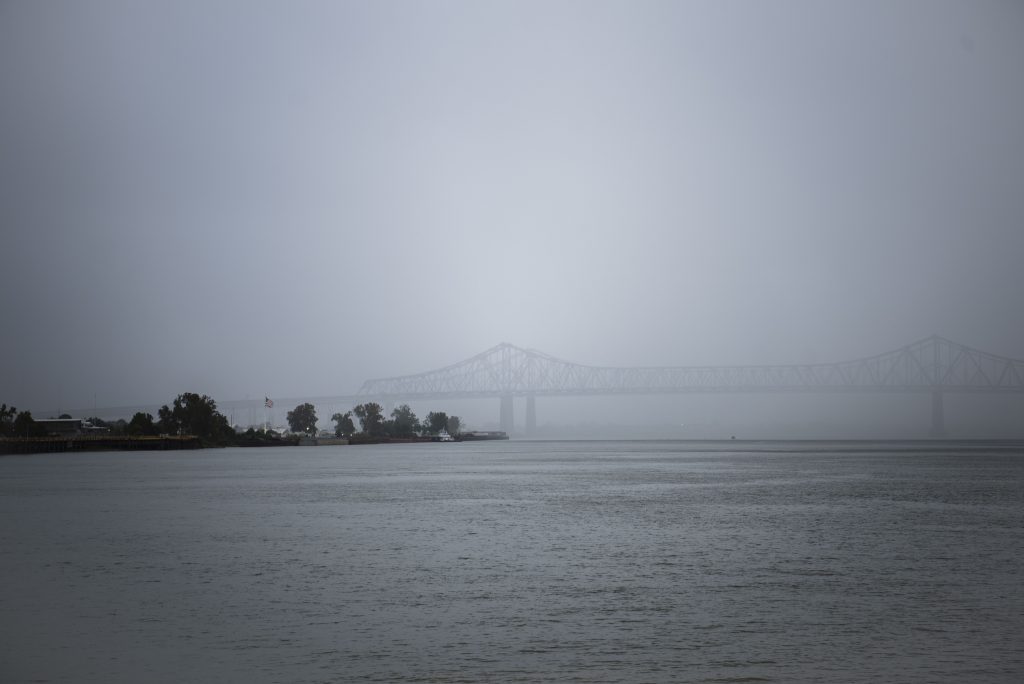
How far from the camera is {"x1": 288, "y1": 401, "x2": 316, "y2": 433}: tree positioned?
17238 cm

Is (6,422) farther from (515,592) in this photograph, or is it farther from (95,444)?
(515,592)

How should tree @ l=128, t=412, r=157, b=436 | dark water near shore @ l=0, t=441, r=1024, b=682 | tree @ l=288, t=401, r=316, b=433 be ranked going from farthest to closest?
tree @ l=288, t=401, r=316, b=433 < tree @ l=128, t=412, r=157, b=436 < dark water near shore @ l=0, t=441, r=1024, b=682

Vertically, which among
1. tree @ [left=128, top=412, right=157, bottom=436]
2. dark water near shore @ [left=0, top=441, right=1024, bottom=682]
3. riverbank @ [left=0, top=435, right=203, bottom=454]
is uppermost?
tree @ [left=128, top=412, right=157, bottom=436]

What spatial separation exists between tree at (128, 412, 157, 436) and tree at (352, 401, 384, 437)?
4918 centimetres

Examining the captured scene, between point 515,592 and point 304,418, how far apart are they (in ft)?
531

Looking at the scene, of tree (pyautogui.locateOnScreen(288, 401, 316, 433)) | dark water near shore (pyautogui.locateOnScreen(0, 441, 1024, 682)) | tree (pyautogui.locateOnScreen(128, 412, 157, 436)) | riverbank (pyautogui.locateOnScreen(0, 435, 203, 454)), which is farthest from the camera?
tree (pyautogui.locateOnScreen(288, 401, 316, 433))

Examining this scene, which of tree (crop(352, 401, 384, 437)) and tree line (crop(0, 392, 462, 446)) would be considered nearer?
tree line (crop(0, 392, 462, 446))

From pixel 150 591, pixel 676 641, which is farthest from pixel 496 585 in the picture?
pixel 150 591

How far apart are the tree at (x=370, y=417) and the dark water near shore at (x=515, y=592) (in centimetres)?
14532

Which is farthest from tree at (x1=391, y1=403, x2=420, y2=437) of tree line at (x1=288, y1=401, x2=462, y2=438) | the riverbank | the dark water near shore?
the dark water near shore

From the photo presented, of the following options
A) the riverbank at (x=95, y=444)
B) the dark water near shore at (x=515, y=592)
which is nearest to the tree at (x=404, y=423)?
the riverbank at (x=95, y=444)

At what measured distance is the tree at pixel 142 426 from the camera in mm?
131125

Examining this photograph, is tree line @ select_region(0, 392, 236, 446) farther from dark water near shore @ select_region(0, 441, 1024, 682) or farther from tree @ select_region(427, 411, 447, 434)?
dark water near shore @ select_region(0, 441, 1024, 682)

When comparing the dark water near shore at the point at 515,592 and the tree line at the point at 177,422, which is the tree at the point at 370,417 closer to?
the tree line at the point at 177,422
